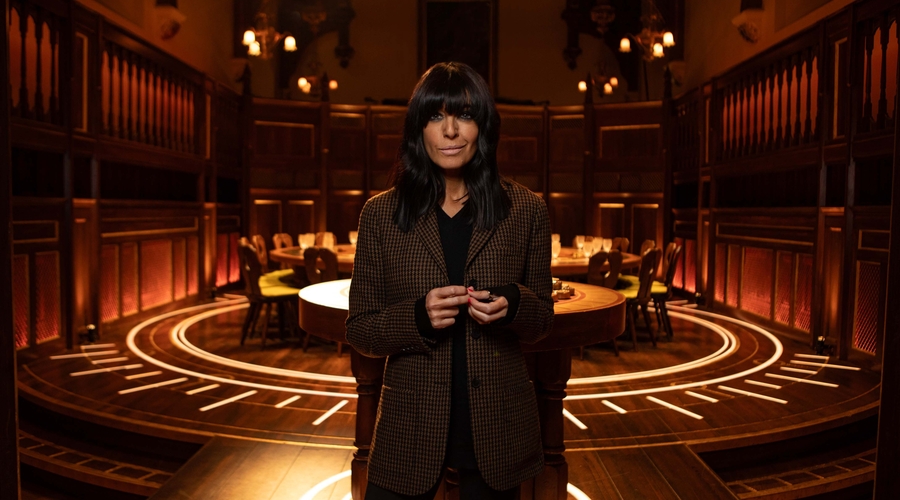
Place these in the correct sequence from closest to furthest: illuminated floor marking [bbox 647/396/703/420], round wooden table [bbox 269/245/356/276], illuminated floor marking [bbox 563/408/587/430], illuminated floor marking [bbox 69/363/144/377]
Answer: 1. illuminated floor marking [bbox 563/408/587/430]
2. illuminated floor marking [bbox 647/396/703/420]
3. illuminated floor marking [bbox 69/363/144/377]
4. round wooden table [bbox 269/245/356/276]

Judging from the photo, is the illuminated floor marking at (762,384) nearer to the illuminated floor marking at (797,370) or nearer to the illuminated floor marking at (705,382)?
the illuminated floor marking at (705,382)

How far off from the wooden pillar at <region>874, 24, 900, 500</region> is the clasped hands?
62cm

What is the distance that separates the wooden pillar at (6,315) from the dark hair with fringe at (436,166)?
0.70 metres

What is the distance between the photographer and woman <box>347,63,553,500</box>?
1360 millimetres

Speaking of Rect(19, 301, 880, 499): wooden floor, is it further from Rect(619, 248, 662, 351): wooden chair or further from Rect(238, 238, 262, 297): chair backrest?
Rect(238, 238, 262, 297): chair backrest

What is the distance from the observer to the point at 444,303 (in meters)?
1.27

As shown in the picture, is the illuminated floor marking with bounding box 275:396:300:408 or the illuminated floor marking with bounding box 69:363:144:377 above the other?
the illuminated floor marking with bounding box 69:363:144:377

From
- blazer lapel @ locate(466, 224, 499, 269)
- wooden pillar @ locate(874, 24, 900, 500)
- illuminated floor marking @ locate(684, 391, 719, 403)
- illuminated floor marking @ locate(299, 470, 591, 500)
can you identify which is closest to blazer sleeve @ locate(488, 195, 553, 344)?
blazer lapel @ locate(466, 224, 499, 269)

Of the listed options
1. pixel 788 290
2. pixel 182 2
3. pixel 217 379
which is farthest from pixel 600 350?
pixel 182 2

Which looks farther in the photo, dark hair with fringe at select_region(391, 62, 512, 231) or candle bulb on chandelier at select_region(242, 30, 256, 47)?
candle bulb on chandelier at select_region(242, 30, 256, 47)

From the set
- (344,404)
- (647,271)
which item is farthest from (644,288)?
(344,404)

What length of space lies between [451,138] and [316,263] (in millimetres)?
4201

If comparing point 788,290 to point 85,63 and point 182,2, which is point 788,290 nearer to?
point 85,63

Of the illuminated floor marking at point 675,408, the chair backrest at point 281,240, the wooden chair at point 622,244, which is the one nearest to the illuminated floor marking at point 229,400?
the illuminated floor marking at point 675,408
